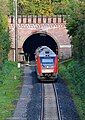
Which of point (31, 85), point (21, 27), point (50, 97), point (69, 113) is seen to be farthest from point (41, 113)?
point (21, 27)

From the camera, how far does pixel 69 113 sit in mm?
27062

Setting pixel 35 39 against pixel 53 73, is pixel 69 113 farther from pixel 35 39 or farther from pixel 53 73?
pixel 35 39

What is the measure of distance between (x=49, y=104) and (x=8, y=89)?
23.0 ft

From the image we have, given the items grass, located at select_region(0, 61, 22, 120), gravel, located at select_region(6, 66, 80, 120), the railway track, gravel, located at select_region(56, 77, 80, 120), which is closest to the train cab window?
gravel, located at select_region(6, 66, 80, 120)

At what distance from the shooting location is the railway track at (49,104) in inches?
1030

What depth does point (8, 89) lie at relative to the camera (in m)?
36.6

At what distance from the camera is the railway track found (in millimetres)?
26156

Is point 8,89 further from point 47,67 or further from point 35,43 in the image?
point 35,43

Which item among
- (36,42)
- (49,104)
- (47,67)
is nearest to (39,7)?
(36,42)

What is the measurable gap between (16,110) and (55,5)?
5534 cm

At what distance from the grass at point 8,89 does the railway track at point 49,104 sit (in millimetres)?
1827

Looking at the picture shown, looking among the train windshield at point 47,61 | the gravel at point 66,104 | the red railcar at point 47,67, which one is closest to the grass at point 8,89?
the red railcar at point 47,67

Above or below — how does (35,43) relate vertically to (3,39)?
below

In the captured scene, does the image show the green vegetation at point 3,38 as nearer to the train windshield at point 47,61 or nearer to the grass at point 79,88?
the train windshield at point 47,61
